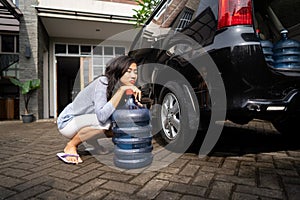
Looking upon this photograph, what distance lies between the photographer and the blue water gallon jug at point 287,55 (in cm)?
186

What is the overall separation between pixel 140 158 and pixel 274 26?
1947 millimetres

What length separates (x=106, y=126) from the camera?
2072mm

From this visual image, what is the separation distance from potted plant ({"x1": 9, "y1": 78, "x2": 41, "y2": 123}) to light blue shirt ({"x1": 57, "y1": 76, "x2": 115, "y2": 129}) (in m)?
4.85

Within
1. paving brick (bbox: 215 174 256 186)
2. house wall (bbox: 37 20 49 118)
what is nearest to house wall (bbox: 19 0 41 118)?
house wall (bbox: 37 20 49 118)

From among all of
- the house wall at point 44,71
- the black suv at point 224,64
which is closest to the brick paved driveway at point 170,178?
the black suv at point 224,64

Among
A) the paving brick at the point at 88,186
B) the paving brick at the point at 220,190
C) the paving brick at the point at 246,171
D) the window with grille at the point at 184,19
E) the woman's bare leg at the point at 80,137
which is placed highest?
the window with grille at the point at 184,19

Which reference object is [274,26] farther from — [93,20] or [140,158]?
[93,20]

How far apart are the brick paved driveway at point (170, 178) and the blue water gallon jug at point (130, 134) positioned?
133 millimetres

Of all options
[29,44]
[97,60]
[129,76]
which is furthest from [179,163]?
[97,60]

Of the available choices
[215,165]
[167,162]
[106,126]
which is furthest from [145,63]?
[215,165]

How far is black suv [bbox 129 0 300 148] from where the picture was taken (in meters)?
1.73

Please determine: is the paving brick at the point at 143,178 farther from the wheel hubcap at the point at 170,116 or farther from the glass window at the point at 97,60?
the glass window at the point at 97,60

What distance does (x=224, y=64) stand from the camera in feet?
5.83

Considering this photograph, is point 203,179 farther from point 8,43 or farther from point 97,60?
point 8,43
